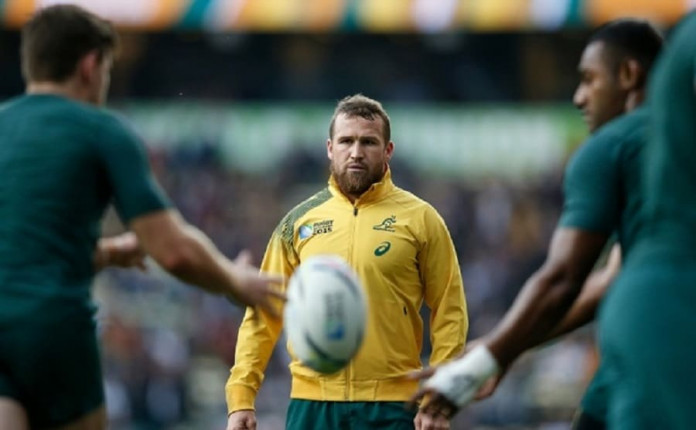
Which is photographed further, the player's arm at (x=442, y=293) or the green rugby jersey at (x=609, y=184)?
the player's arm at (x=442, y=293)

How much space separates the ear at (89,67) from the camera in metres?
5.61

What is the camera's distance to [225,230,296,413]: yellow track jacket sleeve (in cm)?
794

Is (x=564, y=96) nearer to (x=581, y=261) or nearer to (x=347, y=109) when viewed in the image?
(x=347, y=109)

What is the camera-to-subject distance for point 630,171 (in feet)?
17.0

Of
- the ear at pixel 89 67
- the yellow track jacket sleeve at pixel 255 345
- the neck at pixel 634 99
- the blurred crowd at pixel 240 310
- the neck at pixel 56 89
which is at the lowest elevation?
the blurred crowd at pixel 240 310

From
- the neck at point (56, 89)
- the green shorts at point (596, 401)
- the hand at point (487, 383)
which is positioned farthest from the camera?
the green shorts at point (596, 401)

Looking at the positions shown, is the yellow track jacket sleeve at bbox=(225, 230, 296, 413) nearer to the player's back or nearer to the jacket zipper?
the jacket zipper

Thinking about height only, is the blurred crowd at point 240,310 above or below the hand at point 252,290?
below

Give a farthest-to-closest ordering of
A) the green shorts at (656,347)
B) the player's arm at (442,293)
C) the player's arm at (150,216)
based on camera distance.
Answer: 1. the player's arm at (442,293)
2. the player's arm at (150,216)
3. the green shorts at (656,347)

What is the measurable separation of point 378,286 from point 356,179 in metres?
0.63

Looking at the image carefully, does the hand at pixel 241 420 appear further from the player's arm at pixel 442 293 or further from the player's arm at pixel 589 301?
the player's arm at pixel 589 301

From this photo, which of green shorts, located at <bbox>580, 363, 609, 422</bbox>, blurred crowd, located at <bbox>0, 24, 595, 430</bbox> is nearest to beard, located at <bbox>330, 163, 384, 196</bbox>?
green shorts, located at <bbox>580, 363, 609, 422</bbox>

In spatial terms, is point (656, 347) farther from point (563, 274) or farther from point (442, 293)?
point (442, 293)

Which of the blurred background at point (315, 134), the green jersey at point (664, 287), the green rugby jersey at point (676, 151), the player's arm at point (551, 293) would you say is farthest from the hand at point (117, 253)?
the blurred background at point (315, 134)
